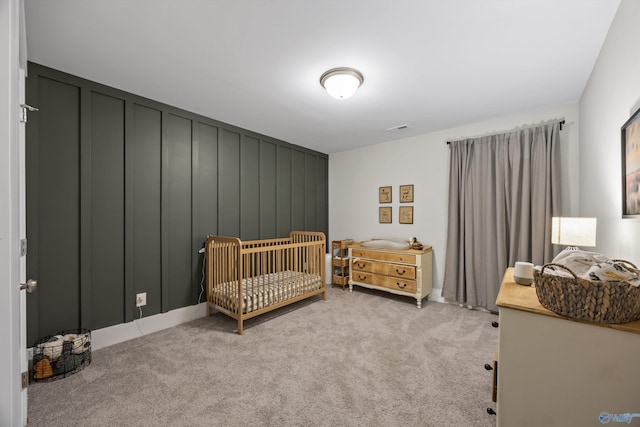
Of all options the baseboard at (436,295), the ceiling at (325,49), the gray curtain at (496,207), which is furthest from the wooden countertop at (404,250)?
the ceiling at (325,49)

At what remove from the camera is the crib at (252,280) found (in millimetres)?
2631

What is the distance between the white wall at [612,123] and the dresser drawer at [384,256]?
5.62 feet

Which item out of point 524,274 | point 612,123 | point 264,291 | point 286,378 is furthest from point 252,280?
point 612,123

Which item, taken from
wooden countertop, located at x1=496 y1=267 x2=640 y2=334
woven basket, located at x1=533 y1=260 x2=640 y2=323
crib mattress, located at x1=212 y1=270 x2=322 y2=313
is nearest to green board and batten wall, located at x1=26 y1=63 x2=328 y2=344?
crib mattress, located at x1=212 y1=270 x2=322 y2=313

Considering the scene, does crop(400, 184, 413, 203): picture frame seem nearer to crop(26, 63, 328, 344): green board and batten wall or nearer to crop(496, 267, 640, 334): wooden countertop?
crop(26, 63, 328, 344): green board and batten wall

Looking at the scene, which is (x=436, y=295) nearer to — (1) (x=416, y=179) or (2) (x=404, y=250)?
(2) (x=404, y=250)

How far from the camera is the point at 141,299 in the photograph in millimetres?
2545

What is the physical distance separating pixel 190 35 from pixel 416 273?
10.5ft

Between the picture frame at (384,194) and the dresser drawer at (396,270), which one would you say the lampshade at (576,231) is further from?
the picture frame at (384,194)

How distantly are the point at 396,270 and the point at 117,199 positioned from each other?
315 centimetres

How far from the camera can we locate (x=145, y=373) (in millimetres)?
1915

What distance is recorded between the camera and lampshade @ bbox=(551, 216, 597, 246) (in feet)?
5.74

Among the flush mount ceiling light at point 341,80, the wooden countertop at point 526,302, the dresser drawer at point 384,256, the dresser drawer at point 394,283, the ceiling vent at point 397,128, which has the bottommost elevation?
the dresser drawer at point 394,283

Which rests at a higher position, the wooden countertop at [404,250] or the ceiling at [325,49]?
the ceiling at [325,49]
